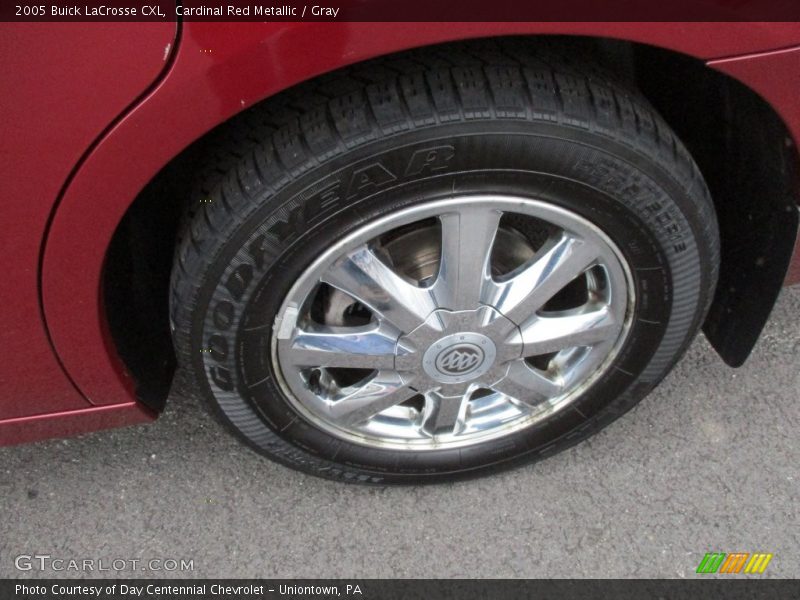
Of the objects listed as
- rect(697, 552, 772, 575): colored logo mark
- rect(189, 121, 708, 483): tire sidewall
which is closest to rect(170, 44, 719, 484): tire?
rect(189, 121, 708, 483): tire sidewall

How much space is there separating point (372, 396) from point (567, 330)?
1.45 feet

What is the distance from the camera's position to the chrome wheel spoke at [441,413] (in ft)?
5.80

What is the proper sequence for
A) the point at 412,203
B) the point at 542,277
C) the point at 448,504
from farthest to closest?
the point at 448,504, the point at 542,277, the point at 412,203

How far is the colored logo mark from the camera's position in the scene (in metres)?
1.78

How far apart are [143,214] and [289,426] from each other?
1.77 feet

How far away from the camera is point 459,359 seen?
65.2 inches

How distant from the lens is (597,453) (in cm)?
199

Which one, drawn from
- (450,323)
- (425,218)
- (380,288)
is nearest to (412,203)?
(425,218)

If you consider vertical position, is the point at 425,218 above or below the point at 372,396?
above

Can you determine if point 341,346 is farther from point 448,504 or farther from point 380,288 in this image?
point 448,504

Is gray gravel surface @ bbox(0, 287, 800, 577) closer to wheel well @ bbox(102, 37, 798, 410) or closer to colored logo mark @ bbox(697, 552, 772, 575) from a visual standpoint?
colored logo mark @ bbox(697, 552, 772, 575)

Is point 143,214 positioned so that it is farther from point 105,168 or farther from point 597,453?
point 597,453

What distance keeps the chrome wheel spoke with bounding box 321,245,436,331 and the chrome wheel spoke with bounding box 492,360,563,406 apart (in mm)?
301
